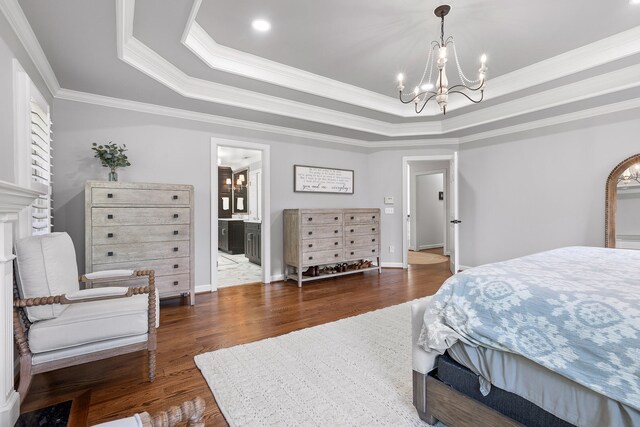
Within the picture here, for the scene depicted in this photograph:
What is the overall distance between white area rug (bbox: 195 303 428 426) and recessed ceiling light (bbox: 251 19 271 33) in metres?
2.62

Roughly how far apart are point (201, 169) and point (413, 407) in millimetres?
3477

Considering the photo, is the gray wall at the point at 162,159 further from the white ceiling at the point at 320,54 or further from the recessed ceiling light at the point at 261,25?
the recessed ceiling light at the point at 261,25

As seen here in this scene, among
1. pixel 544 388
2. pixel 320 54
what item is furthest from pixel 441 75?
pixel 544 388

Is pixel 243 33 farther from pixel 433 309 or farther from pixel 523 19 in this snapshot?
pixel 433 309

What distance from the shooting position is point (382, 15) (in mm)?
2473

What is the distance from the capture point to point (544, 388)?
110 centimetres

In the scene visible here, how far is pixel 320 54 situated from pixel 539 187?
11.7ft

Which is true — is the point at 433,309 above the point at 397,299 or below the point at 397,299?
above

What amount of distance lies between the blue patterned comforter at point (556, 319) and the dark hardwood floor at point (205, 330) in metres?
1.28

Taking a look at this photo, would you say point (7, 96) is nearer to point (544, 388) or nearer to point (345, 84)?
point (345, 84)

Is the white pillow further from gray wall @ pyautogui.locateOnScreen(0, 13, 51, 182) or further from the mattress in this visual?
the mattress

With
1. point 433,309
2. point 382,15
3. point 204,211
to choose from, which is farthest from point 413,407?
point 204,211

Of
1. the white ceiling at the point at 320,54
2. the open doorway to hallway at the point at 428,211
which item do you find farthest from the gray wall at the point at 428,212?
the white ceiling at the point at 320,54

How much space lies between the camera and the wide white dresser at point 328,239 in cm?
429
